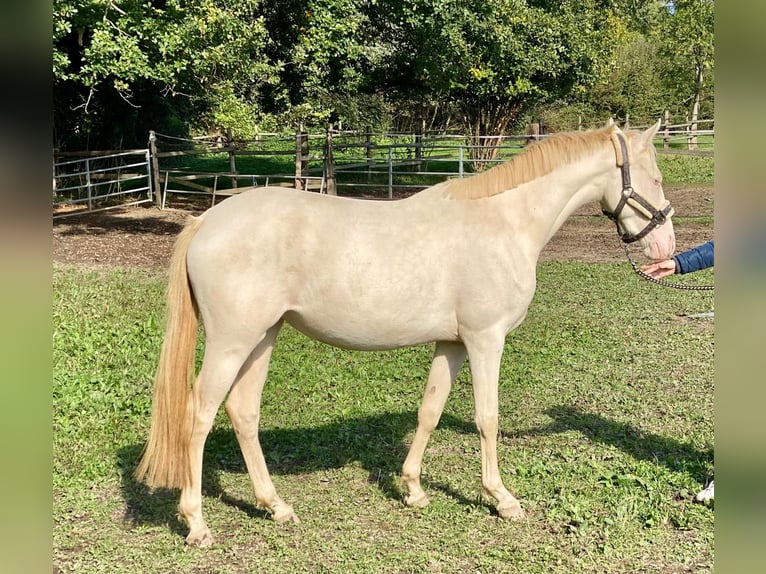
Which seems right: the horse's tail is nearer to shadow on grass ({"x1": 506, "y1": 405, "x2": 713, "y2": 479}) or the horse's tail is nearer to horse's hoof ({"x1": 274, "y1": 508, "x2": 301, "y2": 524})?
horse's hoof ({"x1": 274, "y1": 508, "x2": 301, "y2": 524})

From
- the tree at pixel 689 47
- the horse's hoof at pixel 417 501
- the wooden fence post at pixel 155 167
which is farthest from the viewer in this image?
the tree at pixel 689 47

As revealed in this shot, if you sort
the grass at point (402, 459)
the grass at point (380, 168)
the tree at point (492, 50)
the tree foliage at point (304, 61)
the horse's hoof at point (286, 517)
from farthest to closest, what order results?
the grass at point (380, 168), the tree at point (492, 50), the tree foliage at point (304, 61), the horse's hoof at point (286, 517), the grass at point (402, 459)

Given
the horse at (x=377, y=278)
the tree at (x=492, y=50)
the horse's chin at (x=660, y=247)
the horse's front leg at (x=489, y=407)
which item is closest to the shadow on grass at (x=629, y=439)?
the horse's front leg at (x=489, y=407)

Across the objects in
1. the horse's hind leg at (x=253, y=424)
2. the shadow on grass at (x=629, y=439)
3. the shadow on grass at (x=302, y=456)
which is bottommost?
the shadow on grass at (x=302, y=456)

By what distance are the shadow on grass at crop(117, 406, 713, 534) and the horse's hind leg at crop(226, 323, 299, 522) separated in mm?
149

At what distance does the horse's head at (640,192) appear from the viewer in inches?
150

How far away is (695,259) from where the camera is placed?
387cm

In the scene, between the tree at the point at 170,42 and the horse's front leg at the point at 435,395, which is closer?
the horse's front leg at the point at 435,395

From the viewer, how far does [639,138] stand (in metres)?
3.83

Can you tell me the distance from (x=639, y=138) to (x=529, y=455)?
2.13 m

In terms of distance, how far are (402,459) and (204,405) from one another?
1617mm

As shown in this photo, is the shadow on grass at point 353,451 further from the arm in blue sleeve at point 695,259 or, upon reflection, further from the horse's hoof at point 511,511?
the arm in blue sleeve at point 695,259

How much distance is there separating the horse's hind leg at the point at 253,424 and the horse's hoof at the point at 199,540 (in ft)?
1.22

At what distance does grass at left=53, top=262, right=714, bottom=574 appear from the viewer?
3434 mm
